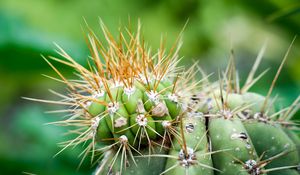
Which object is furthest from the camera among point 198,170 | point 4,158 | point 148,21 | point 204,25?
point 148,21

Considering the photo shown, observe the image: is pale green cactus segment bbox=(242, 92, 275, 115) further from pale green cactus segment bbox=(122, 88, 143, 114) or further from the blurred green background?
pale green cactus segment bbox=(122, 88, 143, 114)

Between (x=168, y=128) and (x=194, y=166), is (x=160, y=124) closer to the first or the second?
(x=168, y=128)

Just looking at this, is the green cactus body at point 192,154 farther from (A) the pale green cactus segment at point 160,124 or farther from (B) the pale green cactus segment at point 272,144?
(B) the pale green cactus segment at point 272,144

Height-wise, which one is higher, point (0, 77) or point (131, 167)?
point (0, 77)

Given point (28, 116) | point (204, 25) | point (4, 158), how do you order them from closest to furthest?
point (4, 158), point (28, 116), point (204, 25)

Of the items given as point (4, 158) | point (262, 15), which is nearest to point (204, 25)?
point (262, 15)

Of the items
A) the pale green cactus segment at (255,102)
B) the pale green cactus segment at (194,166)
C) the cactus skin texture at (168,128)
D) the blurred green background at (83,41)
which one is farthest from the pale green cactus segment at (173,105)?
the blurred green background at (83,41)

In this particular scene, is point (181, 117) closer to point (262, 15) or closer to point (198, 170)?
point (198, 170)
